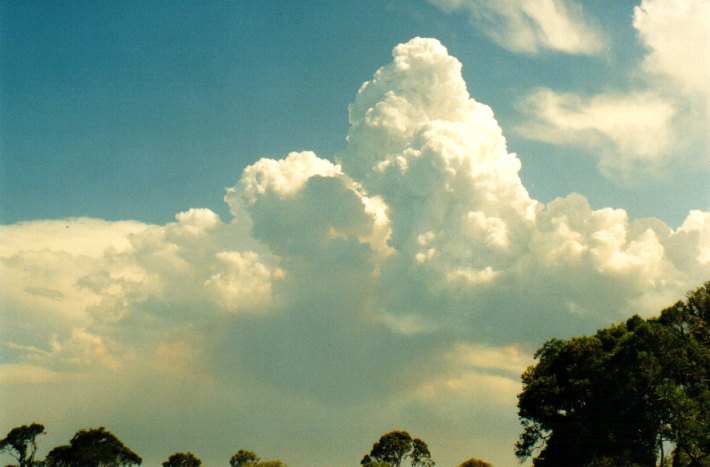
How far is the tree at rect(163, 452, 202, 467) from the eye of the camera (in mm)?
113188

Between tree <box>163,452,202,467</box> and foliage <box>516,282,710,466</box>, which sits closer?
foliage <box>516,282,710,466</box>

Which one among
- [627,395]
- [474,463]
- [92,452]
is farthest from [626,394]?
[92,452]

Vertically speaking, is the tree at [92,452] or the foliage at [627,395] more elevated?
the foliage at [627,395]

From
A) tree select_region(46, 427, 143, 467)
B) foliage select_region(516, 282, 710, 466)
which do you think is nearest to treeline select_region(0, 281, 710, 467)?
foliage select_region(516, 282, 710, 466)

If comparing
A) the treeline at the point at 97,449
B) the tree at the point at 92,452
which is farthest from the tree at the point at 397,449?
the tree at the point at 92,452

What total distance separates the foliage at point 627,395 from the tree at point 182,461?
74.2 metres

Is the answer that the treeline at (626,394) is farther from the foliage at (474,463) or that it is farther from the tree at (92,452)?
the tree at (92,452)

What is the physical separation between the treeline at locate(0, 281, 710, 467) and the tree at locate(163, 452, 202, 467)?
61276mm

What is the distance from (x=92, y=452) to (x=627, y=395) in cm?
8489

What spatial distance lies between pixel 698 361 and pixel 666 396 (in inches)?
271

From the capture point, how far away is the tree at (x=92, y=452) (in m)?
97.8

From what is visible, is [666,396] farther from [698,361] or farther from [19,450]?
[19,450]

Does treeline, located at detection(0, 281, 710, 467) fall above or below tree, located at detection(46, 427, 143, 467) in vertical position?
above

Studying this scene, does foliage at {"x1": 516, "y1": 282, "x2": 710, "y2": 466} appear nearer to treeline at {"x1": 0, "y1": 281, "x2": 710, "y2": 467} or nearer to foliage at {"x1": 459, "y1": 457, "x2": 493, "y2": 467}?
treeline at {"x1": 0, "y1": 281, "x2": 710, "y2": 467}
